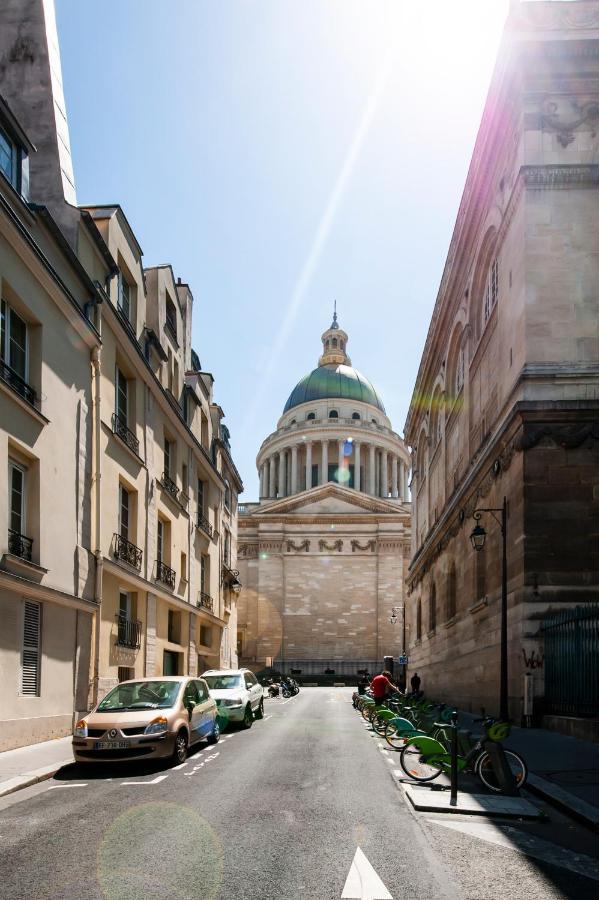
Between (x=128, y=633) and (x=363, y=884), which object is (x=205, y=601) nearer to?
(x=128, y=633)

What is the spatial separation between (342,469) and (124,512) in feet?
263

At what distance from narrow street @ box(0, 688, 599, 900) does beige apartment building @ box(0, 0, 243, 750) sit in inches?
198

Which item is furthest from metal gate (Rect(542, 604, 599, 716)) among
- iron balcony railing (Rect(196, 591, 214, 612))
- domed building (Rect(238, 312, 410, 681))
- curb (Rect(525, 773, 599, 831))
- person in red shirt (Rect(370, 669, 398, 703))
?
domed building (Rect(238, 312, 410, 681))

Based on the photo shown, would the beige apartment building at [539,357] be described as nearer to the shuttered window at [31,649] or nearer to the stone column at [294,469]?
the shuttered window at [31,649]

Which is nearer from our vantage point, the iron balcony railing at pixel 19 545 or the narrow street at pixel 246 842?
the narrow street at pixel 246 842

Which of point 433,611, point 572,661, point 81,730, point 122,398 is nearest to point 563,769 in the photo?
point 572,661

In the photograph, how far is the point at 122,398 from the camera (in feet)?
75.8

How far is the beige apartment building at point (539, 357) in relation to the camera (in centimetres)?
1838

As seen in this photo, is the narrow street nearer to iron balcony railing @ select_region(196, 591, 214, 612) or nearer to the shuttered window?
the shuttered window

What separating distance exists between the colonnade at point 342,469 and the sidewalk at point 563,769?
8556 cm

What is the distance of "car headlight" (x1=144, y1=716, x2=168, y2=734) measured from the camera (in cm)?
→ 1251

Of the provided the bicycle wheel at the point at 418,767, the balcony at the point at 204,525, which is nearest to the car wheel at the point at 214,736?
the bicycle wheel at the point at 418,767

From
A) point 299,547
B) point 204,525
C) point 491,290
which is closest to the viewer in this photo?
point 491,290

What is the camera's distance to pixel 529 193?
20531 mm
